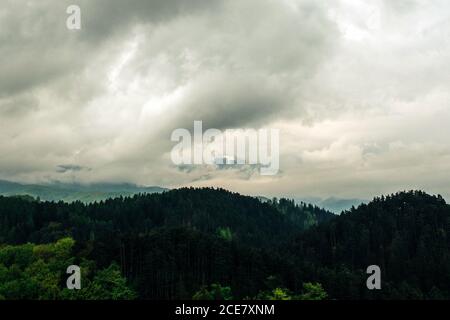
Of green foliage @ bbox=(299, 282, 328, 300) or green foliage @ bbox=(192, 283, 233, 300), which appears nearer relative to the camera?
green foliage @ bbox=(192, 283, 233, 300)

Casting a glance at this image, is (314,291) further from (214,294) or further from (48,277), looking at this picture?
(48,277)

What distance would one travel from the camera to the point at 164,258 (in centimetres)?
18988

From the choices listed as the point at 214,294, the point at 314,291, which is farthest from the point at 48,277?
the point at 314,291

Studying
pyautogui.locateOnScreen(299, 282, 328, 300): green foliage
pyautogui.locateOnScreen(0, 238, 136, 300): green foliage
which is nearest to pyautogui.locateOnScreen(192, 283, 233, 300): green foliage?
pyautogui.locateOnScreen(299, 282, 328, 300): green foliage

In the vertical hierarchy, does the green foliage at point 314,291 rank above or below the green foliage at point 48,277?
below

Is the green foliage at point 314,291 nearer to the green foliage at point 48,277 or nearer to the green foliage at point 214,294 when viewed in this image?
the green foliage at point 214,294

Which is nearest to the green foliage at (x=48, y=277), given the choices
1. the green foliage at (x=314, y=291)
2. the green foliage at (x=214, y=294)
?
the green foliage at (x=214, y=294)

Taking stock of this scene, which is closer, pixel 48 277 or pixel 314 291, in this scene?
pixel 48 277

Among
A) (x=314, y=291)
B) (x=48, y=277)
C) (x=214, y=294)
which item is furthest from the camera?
(x=314, y=291)

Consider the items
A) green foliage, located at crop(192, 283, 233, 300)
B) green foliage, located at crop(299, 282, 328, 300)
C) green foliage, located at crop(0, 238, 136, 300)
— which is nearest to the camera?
Result: green foliage, located at crop(192, 283, 233, 300)

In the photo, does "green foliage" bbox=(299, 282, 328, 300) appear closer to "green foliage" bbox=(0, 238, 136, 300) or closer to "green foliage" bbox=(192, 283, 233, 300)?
"green foliage" bbox=(192, 283, 233, 300)
